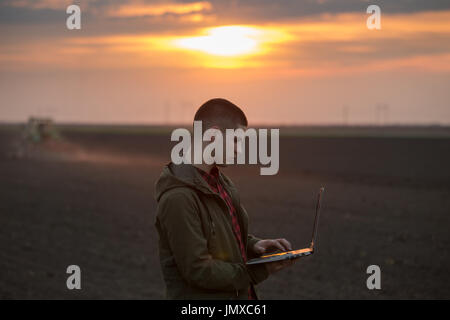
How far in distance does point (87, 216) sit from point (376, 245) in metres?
6.46

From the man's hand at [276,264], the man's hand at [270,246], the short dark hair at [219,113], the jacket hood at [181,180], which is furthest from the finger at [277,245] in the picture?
the short dark hair at [219,113]

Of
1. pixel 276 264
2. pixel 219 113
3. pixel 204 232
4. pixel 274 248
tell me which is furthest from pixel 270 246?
pixel 219 113

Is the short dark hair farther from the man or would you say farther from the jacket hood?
the jacket hood

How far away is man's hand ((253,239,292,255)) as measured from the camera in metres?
3.47

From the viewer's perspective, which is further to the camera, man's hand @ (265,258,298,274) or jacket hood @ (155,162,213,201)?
man's hand @ (265,258,298,274)

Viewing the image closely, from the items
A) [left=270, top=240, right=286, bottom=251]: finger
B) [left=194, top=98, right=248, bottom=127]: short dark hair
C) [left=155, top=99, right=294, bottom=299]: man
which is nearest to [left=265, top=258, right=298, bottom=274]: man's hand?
[left=155, top=99, right=294, bottom=299]: man

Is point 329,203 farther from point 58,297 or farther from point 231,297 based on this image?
point 231,297

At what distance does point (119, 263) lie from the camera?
35.8 feet

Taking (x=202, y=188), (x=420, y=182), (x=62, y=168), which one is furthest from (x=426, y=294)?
(x=62, y=168)

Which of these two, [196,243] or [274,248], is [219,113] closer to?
[196,243]

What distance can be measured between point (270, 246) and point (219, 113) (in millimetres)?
762

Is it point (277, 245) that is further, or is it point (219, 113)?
point (277, 245)

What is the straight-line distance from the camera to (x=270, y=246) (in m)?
3.53

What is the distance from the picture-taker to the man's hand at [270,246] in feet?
11.4
